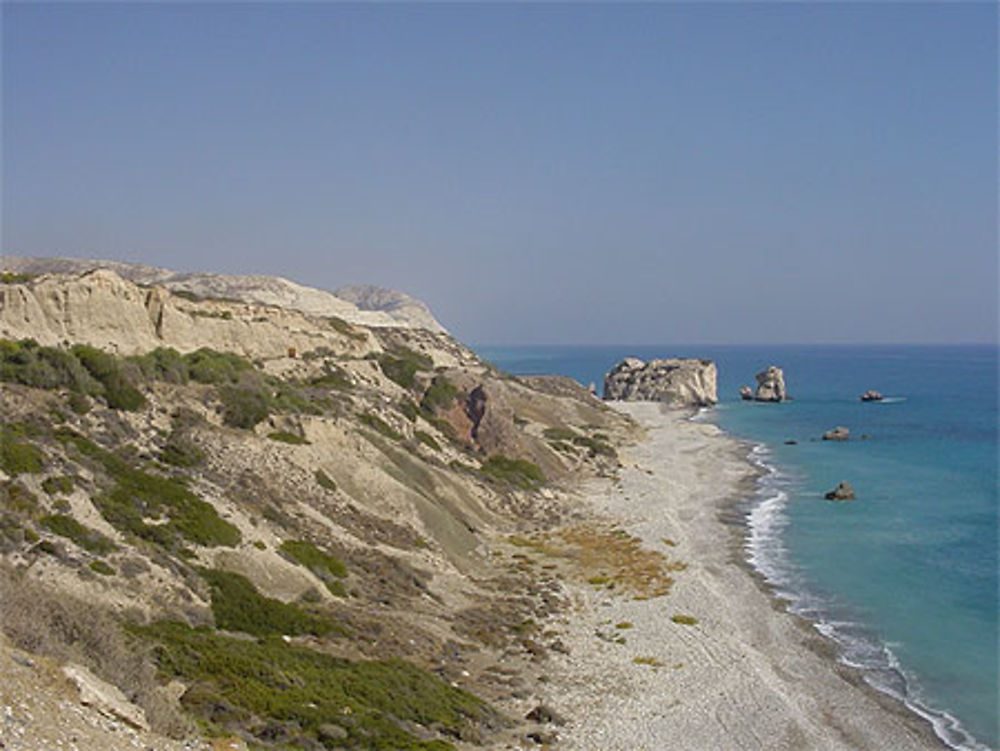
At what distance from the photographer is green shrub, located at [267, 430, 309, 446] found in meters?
34.5

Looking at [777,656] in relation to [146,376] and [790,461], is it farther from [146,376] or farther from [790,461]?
[790,461]

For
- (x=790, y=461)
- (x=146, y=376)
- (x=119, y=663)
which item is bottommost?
(x=790, y=461)

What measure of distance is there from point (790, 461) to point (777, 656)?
49.2 metres

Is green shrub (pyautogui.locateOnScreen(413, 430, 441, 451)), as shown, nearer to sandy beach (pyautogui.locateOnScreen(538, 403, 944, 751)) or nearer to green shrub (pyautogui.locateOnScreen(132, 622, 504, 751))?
sandy beach (pyautogui.locateOnScreen(538, 403, 944, 751))

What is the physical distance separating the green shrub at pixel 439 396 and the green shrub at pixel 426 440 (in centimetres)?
527

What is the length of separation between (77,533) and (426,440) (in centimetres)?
2897

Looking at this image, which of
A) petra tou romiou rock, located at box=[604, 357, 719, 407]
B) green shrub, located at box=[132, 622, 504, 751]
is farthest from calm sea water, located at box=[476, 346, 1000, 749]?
petra tou romiou rock, located at box=[604, 357, 719, 407]

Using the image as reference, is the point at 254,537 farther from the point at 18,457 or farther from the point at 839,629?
the point at 839,629

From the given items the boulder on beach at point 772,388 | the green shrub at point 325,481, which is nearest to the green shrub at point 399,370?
the green shrub at point 325,481

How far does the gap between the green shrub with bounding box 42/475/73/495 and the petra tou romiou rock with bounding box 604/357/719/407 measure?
116m

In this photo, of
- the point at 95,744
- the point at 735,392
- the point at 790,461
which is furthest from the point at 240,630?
the point at 735,392

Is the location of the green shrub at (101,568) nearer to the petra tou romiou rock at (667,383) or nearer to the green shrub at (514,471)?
the green shrub at (514,471)

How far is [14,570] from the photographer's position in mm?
17266

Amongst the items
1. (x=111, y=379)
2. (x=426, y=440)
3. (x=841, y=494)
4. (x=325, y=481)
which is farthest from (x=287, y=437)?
(x=841, y=494)
